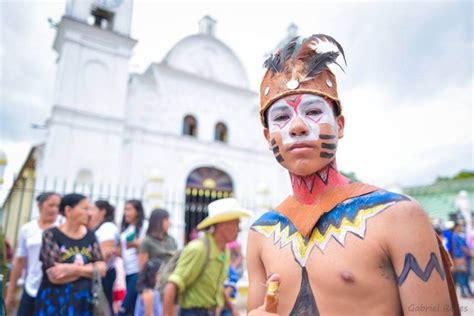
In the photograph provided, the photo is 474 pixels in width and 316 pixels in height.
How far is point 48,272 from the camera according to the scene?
8.59ft

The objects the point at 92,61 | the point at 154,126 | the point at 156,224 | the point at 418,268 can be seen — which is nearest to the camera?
the point at 418,268

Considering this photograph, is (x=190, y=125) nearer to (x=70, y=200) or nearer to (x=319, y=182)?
(x=70, y=200)

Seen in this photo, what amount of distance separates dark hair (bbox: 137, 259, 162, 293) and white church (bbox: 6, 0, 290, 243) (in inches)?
219

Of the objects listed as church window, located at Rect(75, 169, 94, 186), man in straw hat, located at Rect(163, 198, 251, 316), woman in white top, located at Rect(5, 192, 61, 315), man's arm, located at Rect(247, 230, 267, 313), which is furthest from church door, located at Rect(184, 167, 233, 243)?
man's arm, located at Rect(247, 230, 267, 313)

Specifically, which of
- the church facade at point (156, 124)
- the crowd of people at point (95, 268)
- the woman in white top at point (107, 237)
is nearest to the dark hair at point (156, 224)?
the crowd of people at point (95, 268)

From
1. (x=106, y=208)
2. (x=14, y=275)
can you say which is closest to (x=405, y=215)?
(x=14, y=275)

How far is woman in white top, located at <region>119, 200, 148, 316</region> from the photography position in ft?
12.6

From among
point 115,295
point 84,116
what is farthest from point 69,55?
point 115,295

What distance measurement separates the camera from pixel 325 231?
117 centimetres

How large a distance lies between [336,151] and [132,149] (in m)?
12.5

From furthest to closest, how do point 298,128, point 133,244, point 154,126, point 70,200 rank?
point 154,126
point 133,244
point 70,200
point 298,128

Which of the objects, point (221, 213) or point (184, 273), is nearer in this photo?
point (184, 273)

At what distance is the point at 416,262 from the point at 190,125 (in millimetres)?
14216

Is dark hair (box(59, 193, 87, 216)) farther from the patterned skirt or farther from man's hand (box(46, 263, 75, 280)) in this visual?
the patterned skirt
